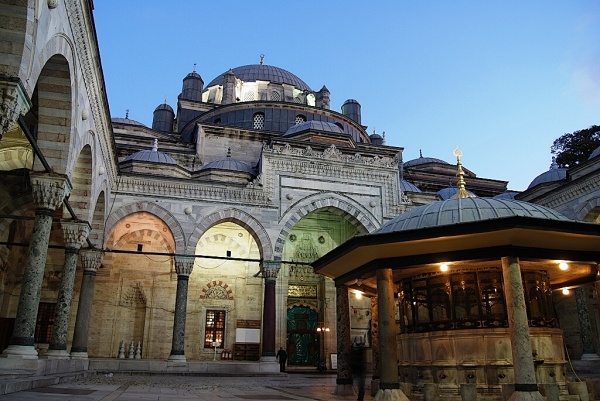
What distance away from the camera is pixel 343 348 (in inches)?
330

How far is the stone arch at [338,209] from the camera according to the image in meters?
16.7

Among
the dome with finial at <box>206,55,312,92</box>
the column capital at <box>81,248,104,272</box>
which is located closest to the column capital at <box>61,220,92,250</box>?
the column capital at <box>81,248,104,272</box>

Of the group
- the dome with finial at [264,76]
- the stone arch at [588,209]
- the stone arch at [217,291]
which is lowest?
the stone arch at [217,291]

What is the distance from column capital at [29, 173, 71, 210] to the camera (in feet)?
27.3

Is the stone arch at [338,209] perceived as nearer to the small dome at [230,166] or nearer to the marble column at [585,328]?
the small dome at [230,166]

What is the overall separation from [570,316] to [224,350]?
11831 millimetres

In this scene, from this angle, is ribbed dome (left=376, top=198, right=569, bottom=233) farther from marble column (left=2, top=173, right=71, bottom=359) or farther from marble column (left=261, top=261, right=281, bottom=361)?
marble column (left=261, top=261, right=281, bottom=361)

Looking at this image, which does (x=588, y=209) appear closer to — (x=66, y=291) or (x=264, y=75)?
(x=66, y=291)

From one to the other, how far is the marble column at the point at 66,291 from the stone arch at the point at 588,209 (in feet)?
45.2

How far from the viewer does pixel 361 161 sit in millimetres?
18016

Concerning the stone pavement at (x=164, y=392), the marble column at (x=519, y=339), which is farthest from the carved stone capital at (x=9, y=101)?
the marble column at (x=519, y=339)

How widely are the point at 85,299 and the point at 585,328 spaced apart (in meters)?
14.3

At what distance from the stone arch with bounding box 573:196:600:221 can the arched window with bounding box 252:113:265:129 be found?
44.3 ft

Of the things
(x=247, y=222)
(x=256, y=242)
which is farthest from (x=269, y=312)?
(x=247, y=222)
